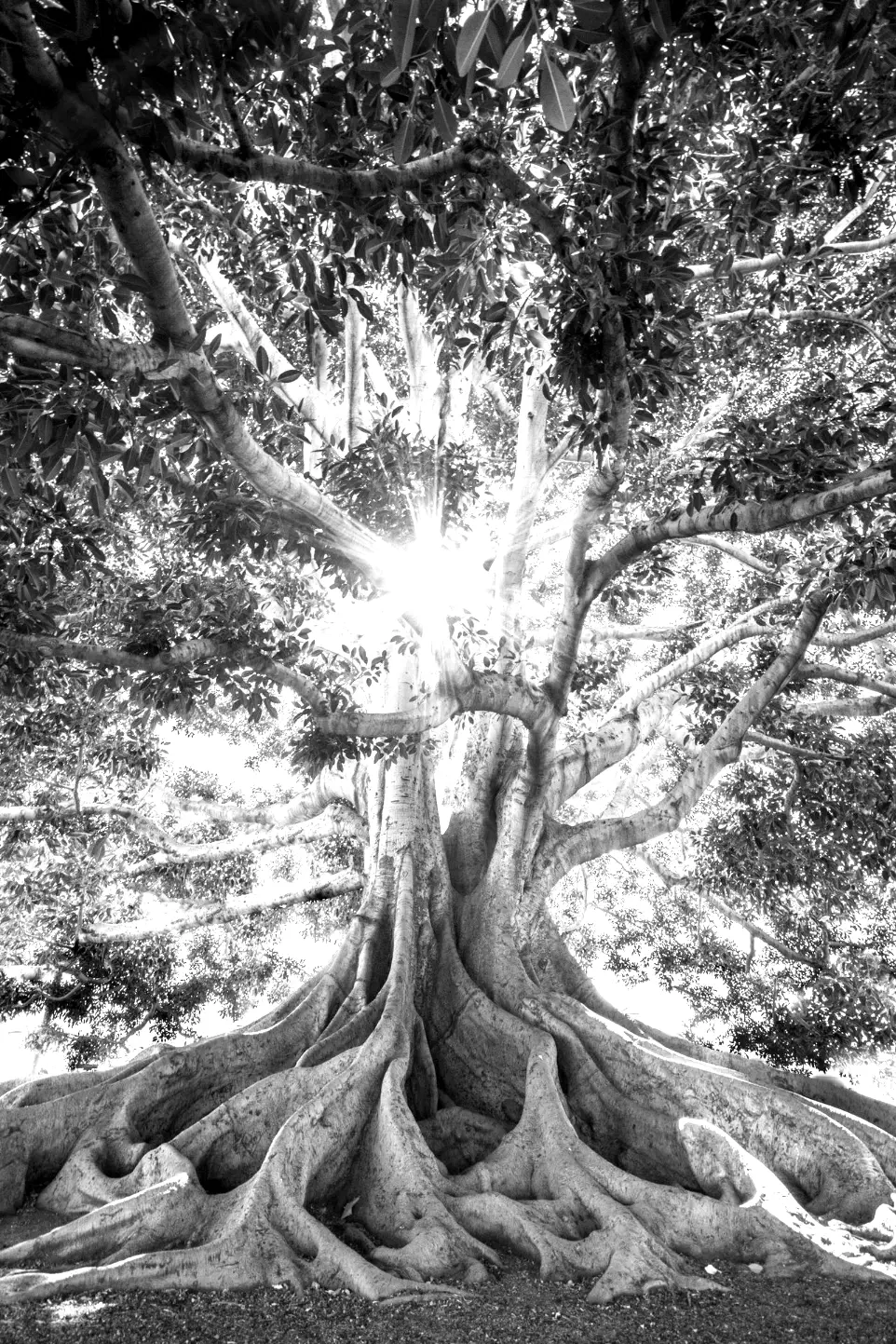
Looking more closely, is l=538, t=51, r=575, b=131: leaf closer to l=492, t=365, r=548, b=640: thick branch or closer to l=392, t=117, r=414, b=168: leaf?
l=392, t=117, r=414, b=168: leaf

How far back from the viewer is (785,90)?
376 centimetres

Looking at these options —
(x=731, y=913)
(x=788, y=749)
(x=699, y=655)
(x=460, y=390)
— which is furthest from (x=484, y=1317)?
(x=731, y=913)

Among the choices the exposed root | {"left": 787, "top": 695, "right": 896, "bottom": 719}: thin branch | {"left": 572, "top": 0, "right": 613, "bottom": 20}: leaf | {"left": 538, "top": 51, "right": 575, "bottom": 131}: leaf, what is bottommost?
the exposed root

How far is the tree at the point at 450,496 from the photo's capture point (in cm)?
266

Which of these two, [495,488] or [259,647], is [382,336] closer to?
[495,488]

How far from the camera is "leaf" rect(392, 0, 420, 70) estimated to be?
49.2 inches

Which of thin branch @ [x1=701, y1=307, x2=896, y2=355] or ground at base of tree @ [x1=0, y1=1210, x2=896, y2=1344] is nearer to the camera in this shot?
ground at base of tree @ [x1=0, y1=1210, x2=896, y2=1344]

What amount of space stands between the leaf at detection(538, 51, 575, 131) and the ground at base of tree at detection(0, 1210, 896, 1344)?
4.02m

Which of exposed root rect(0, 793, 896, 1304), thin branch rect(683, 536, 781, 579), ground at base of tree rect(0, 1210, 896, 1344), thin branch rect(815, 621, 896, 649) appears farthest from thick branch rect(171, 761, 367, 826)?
ground at base of tree rect(0, 1210, 896, 1344)

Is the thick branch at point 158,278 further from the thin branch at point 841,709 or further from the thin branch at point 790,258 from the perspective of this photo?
the thin branch at point 841,709

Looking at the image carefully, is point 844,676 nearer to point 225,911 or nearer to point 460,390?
point 460,390

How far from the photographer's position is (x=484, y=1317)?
11.1 feet

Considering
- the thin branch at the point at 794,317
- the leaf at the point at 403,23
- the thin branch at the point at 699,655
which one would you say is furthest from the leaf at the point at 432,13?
the thin branch at the point at 699,655

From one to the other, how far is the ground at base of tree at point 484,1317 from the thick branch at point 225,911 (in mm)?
4844
